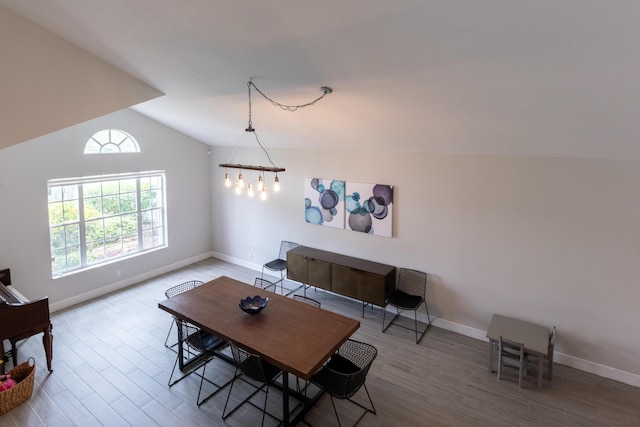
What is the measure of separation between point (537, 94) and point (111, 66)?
4233mm

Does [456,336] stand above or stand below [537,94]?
below

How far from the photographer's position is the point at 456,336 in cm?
513

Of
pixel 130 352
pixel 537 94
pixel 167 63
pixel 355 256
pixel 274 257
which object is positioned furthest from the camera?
pixel 274 257

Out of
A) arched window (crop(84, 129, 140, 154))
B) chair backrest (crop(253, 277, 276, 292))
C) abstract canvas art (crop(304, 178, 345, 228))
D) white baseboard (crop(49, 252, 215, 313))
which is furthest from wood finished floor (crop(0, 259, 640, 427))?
arched window (crop(84, 129, 140, 154))

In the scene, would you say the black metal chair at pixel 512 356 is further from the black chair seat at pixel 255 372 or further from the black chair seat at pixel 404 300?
the black chair seat at pixel 255 372

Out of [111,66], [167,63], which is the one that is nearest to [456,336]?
[167,63]

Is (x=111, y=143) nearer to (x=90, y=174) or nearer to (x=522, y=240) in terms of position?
(x=90, y=174)

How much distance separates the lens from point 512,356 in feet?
14.3

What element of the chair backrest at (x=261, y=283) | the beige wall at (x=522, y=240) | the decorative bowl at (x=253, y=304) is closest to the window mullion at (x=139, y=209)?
the chair backrest at (x=261, y=283)

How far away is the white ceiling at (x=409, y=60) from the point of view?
7.77 feet

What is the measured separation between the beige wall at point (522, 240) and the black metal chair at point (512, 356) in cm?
53

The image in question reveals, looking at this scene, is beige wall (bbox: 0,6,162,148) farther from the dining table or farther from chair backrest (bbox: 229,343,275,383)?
the dining table

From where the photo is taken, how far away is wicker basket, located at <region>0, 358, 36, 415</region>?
143 inches

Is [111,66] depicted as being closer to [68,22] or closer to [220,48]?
[68,22]
